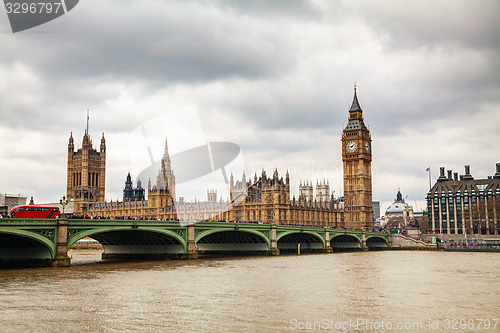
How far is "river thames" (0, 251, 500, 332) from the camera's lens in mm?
22156

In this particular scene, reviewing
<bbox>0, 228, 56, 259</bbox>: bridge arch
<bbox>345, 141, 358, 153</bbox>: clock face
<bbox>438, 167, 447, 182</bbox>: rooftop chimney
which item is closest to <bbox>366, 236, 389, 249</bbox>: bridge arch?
<bbox>345, 141, 358, 153</bbox>: clock face

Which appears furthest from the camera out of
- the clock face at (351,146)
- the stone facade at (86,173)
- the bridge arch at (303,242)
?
the stone facade at (86,173)

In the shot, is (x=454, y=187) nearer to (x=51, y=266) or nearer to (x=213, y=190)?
(x=213, y=190)

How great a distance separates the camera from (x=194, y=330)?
21141 mm

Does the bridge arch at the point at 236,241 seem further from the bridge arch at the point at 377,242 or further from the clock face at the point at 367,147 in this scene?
the clock face at the point at 367,147

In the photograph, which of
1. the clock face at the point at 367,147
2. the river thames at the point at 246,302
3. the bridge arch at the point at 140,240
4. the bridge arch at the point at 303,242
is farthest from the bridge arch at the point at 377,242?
the river thames at the point at 246,302

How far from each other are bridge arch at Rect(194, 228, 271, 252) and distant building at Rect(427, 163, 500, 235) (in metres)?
86.1

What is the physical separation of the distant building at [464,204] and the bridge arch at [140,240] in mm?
103012

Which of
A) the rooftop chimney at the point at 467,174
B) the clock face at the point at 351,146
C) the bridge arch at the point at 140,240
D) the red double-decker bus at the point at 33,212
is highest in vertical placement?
the clock face at the point at 351,146

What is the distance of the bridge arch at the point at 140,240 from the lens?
58531 mm

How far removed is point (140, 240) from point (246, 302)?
42173 millimetres

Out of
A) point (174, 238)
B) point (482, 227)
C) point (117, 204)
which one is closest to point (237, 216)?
point (117, 204)
